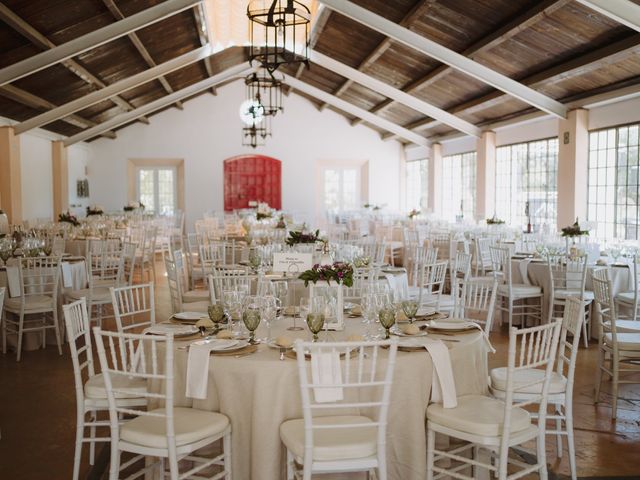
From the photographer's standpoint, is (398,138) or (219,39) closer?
(219,39)

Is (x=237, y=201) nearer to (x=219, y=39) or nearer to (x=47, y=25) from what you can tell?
(x=219, y=39)

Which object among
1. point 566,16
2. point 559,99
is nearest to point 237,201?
point 559,99

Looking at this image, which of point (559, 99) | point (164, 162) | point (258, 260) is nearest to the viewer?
point (258, 260)

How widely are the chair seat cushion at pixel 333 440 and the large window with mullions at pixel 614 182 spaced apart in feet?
23.0

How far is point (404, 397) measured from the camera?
3.06 metres

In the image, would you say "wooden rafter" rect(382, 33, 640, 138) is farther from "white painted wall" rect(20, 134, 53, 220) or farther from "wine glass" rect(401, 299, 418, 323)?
"white painted wall" rect(20, 134, 53, 220)

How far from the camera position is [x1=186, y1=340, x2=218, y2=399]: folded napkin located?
3.00 metres

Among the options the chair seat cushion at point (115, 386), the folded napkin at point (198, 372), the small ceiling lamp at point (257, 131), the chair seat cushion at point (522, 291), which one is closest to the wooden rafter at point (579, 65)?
the chair seat cushion at point (522, 291)

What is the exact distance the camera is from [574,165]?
34.0 feet

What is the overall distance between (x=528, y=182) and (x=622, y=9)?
21.0 feet

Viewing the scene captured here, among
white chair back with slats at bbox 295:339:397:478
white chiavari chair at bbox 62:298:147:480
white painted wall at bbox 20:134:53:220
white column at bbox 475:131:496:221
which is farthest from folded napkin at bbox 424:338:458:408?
white painted wall at bbox 20:134:53:220

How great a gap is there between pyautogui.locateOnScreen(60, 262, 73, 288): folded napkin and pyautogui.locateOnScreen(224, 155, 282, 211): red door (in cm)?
1155

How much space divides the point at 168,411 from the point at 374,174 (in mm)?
16888

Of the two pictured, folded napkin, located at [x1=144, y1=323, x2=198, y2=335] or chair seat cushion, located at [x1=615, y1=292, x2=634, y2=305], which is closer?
folded napkin, located at [x1=144, y1=323, x2=198, y2=335]
